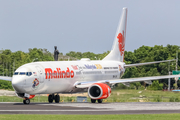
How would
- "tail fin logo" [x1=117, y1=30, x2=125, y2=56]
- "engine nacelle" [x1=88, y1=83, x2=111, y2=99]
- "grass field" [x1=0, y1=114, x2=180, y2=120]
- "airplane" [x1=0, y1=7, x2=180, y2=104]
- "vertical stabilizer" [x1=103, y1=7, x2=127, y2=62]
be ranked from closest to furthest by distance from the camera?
1. "grass field" [x1=0, y1=114, x2=180, y2=120]
2. "airplane" [x1=0, y1=7, x2=180, y2=104]
3. "engine nacelle" [x1=88, y1=83, x2=111, y2=99]
4. "vertical stabilizer" [x1=103, y1=7, x2=127, y2=62]
5. "tail fin logo" [x1=117, y1=30, x2=125, y2=56]

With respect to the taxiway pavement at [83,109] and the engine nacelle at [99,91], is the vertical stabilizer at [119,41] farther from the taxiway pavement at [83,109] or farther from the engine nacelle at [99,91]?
the taxiway pavement at [83,109]

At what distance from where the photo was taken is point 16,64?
14262cm

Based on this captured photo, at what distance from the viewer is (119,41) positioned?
63.6 meters

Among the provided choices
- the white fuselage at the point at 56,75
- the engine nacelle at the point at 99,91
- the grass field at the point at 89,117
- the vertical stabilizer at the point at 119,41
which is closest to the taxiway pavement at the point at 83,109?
the grass field at the point at 89,117

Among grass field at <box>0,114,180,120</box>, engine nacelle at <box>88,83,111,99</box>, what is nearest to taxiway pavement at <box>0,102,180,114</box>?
grass field at <box>0,114,180,120</box>

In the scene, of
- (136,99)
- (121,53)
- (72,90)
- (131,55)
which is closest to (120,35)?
(121,53)

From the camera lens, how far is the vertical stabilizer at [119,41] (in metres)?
63.0

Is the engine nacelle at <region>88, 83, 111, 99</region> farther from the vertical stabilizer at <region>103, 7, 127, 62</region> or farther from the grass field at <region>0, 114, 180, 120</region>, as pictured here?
the grass field at <region>0, 114, 180, 120</region>

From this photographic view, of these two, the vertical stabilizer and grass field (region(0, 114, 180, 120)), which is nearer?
grass field (region(0, 114, 180, 120))

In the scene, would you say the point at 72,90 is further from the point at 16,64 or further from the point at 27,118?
the point at 16,64

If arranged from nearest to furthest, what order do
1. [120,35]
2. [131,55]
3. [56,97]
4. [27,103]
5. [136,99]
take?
[27,103] → [56,97] → [136,99] → [120,35] → [131,55]

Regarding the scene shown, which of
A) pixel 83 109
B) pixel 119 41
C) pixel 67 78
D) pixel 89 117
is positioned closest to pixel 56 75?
pixel 67 78

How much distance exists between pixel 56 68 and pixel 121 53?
62.6 feet

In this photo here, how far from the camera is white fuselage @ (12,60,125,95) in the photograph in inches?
1711
